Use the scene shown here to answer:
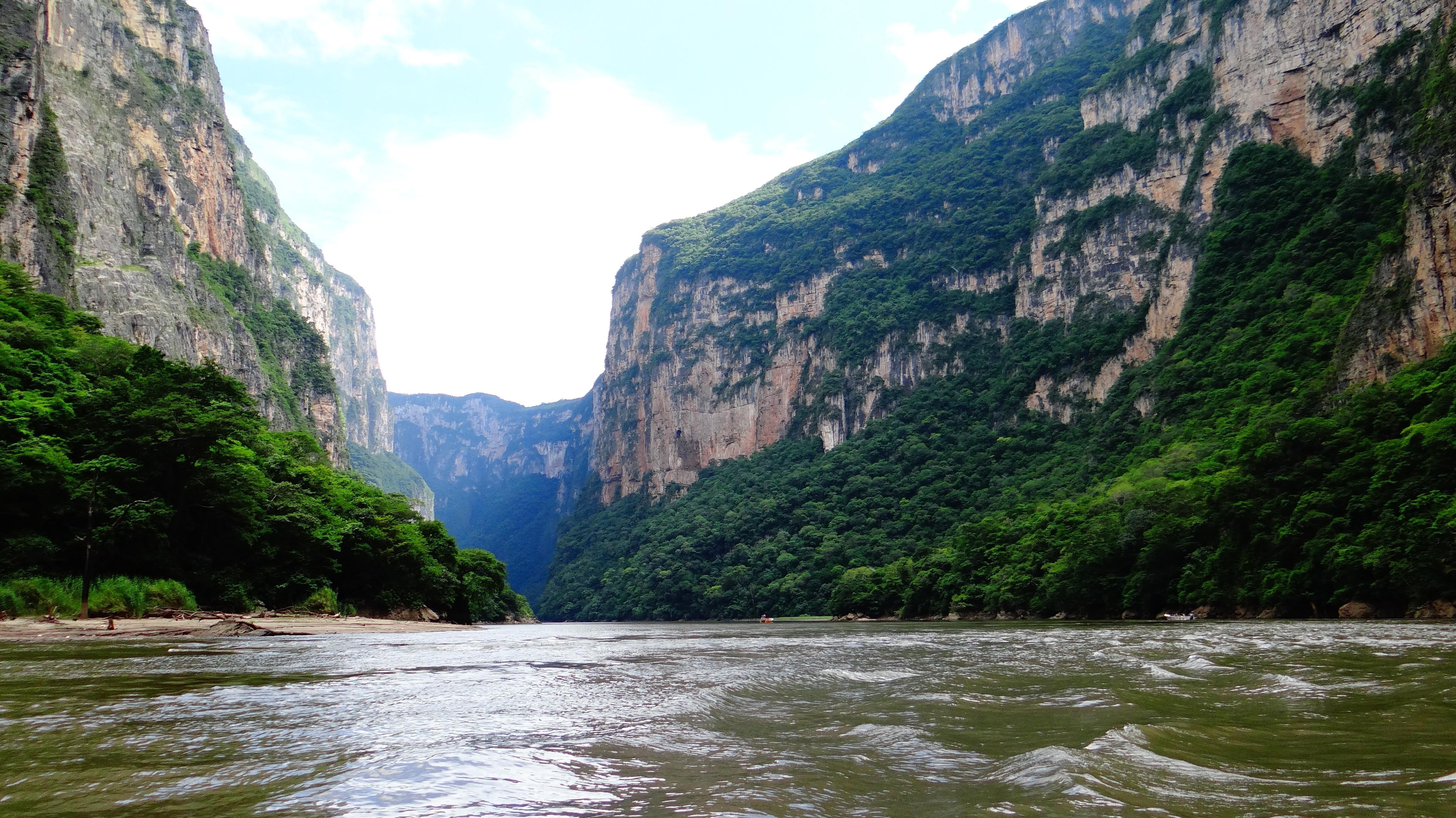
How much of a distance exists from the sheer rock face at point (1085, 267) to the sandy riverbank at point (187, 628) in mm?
55487

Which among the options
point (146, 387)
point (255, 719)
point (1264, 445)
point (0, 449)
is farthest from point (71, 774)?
point (1264, 445)

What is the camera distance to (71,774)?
619cm

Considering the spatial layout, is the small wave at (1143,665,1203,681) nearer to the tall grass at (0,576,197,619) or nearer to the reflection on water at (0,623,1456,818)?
the reflection on water at (0,623,1456,818)

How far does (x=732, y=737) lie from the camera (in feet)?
30.8

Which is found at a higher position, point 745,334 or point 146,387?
point 745,334

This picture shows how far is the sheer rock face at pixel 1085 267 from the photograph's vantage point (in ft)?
258

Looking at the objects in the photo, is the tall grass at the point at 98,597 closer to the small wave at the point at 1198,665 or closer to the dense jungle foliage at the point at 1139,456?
the small wave at the point at 1198,665

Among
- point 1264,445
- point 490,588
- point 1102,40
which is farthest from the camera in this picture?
point 1102,40

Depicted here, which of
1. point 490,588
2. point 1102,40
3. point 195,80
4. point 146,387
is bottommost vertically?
point 490,588

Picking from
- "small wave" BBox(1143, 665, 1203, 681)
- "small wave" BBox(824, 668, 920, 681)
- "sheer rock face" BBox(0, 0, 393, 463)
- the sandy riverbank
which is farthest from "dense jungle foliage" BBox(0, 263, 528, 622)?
"small wave" BBox(1143, 665, 1203, 681)

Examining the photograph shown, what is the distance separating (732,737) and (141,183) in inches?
3829

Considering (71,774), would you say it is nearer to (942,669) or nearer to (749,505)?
(942,669)

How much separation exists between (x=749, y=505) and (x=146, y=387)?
4076 inches

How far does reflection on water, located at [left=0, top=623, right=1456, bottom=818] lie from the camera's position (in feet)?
19.8
